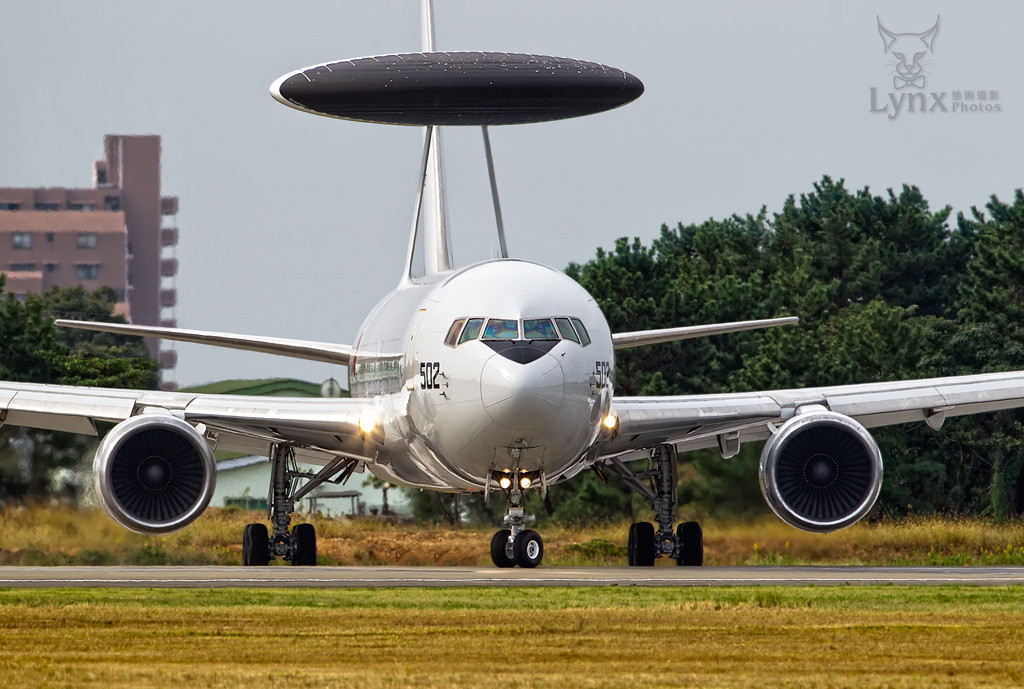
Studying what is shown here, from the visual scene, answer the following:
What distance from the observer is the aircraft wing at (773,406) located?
23344 mm

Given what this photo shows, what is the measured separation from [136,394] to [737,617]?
12716 mm

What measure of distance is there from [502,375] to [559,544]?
985cm

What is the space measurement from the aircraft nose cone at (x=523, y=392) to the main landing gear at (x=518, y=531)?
147 centimetres

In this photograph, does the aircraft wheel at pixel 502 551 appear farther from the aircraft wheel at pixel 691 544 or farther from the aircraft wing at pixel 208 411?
the aircraft wheel at pixel 691 544

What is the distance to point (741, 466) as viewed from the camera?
87.7 ft

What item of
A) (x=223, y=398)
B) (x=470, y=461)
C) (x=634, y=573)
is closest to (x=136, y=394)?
(x=223, y=398)

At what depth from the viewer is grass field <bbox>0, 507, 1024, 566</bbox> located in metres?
26.1

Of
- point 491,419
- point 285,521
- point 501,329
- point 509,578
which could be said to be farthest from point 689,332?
point 509,578

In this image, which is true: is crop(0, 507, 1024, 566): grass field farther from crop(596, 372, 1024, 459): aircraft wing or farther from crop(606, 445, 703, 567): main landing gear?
crop(596, 372, 1024, 459): aircraft wing

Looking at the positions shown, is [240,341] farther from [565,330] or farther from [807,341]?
[807,341]

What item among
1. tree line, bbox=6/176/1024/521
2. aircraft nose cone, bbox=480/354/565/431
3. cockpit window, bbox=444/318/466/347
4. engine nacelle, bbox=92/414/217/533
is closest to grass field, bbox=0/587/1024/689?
aircraft nose cone, bbox=480/354/565/431

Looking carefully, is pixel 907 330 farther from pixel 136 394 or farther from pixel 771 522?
pixel 136 394

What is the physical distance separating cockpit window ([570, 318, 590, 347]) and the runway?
2.66m

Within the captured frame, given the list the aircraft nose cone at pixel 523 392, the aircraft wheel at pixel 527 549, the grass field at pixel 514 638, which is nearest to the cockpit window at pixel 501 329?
the aircraft nose cone at pixel 523 392
